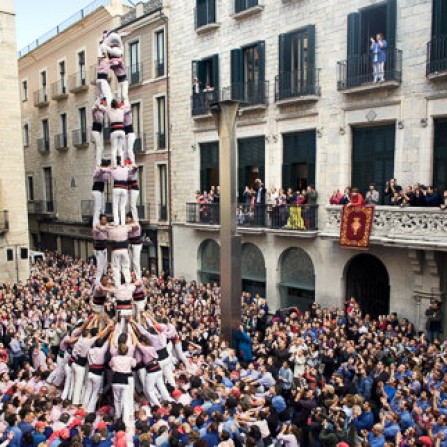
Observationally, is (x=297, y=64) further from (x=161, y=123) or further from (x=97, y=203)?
(x=97, y=203)

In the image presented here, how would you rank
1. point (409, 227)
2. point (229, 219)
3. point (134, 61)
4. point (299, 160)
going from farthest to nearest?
point (134, 61)
point (299, 160)
point (409, 227)
point (229, 219)

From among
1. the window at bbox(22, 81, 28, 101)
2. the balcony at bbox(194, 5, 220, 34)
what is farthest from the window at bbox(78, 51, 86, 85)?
the balcony at bbox(194, 5, 220, 34)

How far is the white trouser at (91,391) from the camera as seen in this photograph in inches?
449

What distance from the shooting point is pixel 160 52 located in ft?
89.9

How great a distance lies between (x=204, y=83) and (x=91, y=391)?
55.9ft

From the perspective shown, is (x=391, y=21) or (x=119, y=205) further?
(x=391, y=21)

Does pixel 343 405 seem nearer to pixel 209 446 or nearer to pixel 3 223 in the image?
pixel 209 446

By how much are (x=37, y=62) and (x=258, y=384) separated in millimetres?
34935

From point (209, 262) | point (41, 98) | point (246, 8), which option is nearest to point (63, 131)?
point (41, 98)

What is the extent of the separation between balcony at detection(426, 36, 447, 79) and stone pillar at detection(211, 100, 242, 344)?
6.63m

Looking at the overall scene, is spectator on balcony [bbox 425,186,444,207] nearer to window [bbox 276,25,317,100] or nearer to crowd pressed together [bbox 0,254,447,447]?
crowd pressed together [bbox 0,254,447,447]

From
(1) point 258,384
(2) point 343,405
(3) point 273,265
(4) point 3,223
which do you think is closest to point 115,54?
(1) point 258,384

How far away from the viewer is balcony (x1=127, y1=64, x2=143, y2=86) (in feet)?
93.9

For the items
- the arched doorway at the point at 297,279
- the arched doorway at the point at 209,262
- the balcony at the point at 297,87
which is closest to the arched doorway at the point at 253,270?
the arched doorway at the point at 297,279
